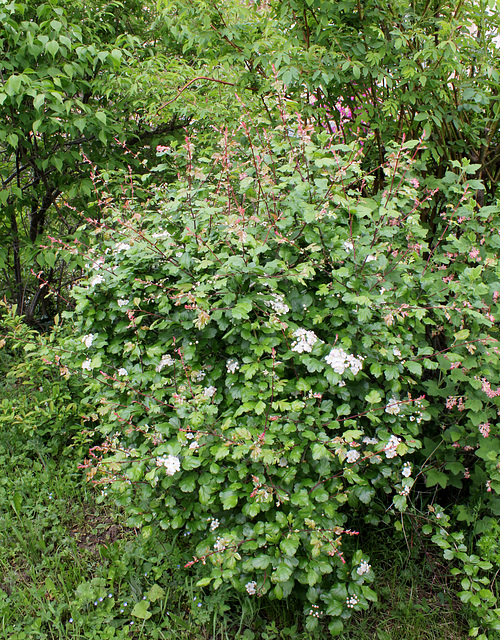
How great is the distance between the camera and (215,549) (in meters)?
1.66

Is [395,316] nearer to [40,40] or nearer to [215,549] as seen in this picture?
[215,549]

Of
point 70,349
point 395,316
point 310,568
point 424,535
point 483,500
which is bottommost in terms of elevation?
point 424,535

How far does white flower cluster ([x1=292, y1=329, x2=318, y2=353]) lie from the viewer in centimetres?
172

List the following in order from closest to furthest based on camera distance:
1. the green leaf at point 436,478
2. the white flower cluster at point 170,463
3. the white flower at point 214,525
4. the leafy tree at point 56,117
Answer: the white flower cluster at point 170,463
the white flower at point 214,525
the green leaf at point 436,478
the leafy tree at point 56,117

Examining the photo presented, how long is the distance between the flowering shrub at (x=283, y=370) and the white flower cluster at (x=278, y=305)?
0.01 meters

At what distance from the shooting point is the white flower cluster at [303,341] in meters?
1.72

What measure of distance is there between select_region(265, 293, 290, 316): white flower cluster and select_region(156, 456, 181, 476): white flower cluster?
0.62 m

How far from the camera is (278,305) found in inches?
68.1

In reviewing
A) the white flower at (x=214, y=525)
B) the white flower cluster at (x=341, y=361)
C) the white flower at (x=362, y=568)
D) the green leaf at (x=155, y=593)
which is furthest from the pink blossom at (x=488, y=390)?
the green leaf at (x=155, y=593)

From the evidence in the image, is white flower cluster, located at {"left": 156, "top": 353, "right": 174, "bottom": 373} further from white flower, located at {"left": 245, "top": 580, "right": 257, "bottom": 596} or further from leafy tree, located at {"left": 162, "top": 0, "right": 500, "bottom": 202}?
leafy tree, located at {"left": 162, "top": 0, "right": 500, "bottom": 202}

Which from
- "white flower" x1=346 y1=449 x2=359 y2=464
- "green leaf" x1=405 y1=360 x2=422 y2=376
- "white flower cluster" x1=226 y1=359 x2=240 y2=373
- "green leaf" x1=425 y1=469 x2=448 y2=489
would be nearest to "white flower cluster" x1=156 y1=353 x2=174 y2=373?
"white flower cluster" x1=226 y1=359 x2=240 y2=373

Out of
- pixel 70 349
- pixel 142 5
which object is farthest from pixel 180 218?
pixel 142 5

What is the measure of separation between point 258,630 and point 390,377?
109cm

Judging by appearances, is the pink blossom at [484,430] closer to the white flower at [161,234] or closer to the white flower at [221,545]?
the white flower at [221,545]
